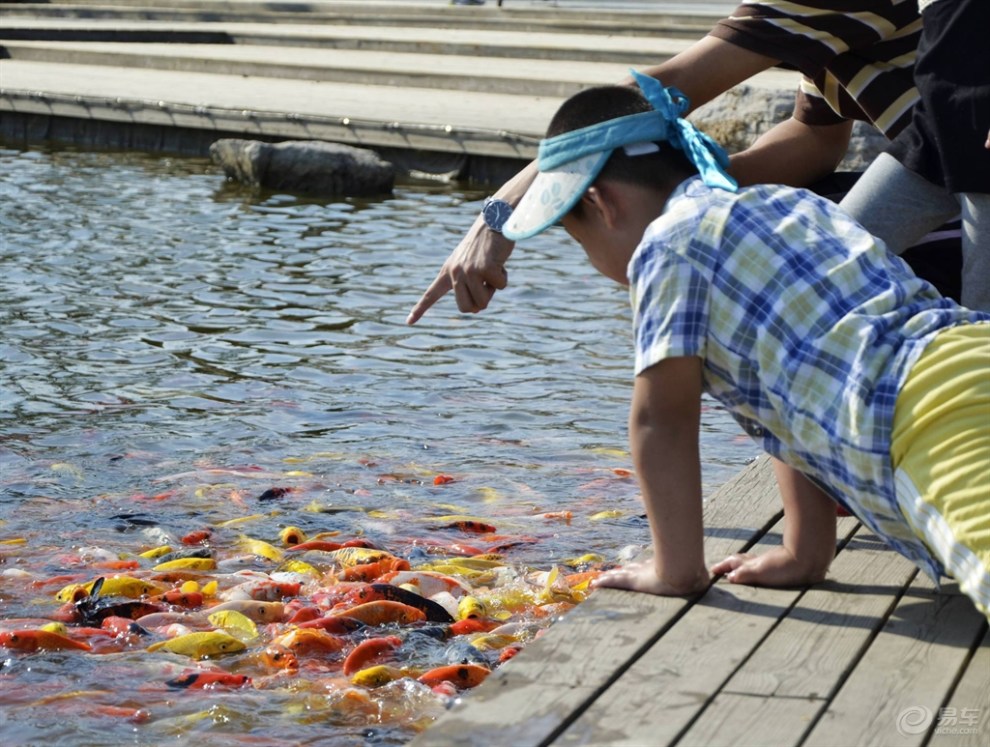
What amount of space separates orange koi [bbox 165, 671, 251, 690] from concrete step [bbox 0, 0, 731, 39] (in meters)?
17.4

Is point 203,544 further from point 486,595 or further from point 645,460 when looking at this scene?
point 645,460

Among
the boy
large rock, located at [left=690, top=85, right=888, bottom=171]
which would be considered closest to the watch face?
the boy

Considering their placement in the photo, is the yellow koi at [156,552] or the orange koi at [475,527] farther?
the orange koi at [475,527]

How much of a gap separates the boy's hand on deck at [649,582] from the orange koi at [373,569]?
1.74 m

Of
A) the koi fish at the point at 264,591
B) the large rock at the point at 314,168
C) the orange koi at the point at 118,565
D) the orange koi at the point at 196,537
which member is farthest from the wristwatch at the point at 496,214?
the large rock at the point at 314,168

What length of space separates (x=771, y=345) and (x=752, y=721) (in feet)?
2.42

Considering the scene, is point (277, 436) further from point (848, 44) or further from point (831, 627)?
point (831, 627)

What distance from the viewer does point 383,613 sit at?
4.27 metres

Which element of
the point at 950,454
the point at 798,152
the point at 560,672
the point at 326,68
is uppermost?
the point at 798,152

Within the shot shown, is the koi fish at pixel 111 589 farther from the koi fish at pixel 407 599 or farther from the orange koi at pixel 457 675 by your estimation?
the orange koi at pixel 457 675

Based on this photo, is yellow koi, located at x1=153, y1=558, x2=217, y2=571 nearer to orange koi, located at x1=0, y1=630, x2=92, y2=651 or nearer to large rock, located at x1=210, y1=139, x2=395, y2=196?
orange koi, located at x1=0, y1=630, x2=92, y2=651

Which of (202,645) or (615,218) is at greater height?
(615,218)

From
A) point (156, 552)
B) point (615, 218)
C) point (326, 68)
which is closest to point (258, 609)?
point (156, 552)

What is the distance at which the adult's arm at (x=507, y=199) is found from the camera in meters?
3.25
